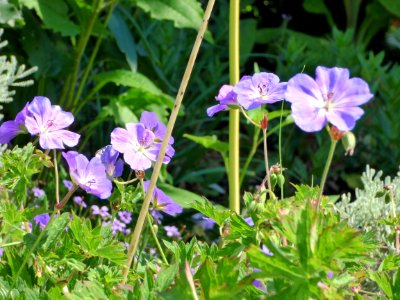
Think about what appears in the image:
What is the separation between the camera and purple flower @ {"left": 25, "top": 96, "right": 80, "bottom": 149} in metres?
1.12

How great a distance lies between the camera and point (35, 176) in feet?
9.43

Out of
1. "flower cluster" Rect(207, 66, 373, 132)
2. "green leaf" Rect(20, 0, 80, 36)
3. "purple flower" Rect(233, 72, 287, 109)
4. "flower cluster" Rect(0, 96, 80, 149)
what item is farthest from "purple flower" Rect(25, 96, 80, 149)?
"green leaf" Rect(20, 0, 80, 36)

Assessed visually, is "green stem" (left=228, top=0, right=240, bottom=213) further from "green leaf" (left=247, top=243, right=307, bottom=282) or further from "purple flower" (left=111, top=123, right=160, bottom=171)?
"green leaf" (left=247, top=243, right=307, bottom=282)

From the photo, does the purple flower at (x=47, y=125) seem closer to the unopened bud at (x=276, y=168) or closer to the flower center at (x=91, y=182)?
the flower center at (x=91, y=182)

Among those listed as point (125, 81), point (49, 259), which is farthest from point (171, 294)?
point (125, 81)

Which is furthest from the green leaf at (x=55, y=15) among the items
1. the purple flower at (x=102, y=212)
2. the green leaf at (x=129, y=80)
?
the purple flower at (x=102, y=212)

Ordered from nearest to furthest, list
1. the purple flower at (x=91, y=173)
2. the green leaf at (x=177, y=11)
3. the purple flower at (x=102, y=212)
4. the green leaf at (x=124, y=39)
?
the purple flower at (x=91, y=173) < the purple flower at (x=102, y=212) < the green leaf at (x=177, y=11) < the green leaf at (x=124, y=39)

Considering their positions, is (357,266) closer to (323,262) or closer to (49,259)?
(323,262)

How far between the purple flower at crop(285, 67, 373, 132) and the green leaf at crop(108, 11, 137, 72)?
78.1 inches

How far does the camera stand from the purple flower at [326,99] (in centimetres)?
89

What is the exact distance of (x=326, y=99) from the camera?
93 centimetres

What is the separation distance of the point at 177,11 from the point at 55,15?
39 cm

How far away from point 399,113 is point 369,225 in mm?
1325

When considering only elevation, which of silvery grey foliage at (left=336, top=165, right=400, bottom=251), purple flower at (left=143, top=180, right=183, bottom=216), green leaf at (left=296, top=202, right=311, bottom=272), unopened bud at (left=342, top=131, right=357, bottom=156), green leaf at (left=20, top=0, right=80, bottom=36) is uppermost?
unopened bud at (left=342, top=131, right=357, bottom=156)
